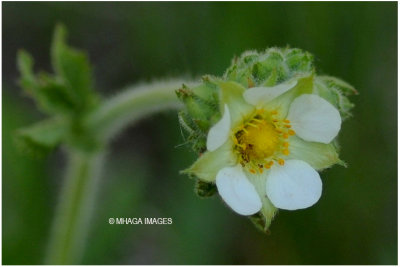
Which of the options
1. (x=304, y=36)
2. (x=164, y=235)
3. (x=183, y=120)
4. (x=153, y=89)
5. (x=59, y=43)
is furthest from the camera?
(x=164, y=235)

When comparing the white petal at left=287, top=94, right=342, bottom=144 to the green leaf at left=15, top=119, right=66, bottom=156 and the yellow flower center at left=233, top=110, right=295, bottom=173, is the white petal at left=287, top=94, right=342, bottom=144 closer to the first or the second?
the yellow flower center at left=233, top=110, right=295, bottom=173

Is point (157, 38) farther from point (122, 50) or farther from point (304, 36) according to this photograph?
point (304, 36)

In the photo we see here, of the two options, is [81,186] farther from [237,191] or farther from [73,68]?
[237,191]

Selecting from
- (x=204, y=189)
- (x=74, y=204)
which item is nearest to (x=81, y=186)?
(x=74, y=204)

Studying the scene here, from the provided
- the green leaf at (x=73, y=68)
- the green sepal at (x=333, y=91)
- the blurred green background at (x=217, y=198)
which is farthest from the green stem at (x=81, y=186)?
the green sepal at (x=333, y=91)

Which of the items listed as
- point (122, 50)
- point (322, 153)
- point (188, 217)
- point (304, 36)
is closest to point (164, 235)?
point (188, 217)

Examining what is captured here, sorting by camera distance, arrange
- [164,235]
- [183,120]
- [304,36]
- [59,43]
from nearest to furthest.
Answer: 1. [183,120]
2. [59,43]
3. [304,36]
4. [164,235]
